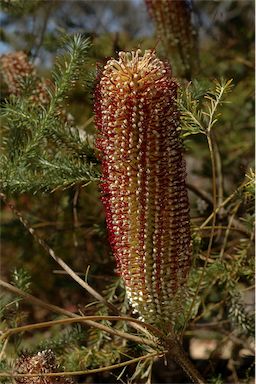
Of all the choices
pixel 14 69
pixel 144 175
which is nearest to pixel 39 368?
pixel 144 175

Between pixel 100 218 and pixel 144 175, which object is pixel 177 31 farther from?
pixel 144 175

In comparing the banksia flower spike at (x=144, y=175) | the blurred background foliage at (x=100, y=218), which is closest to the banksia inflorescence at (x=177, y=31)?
the blurred background foliage at (x=100, y=218)

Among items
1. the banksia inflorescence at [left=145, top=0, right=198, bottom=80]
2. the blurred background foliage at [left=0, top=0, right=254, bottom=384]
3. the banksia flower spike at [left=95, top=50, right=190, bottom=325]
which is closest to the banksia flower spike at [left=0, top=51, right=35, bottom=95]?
the blurred background foliage at [left=0, top=0, right=254, bottom=384]

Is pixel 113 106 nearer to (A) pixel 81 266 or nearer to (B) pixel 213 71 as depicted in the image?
(A) pixel 81 266

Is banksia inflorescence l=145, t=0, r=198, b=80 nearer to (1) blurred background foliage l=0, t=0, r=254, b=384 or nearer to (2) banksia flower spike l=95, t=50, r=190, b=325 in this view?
(1) blurred background foliage l=0, t=0, r=254, b=384

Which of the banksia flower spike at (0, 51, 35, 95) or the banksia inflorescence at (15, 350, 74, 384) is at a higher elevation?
the banksia flower spike at (0, 51, 35, 95)
